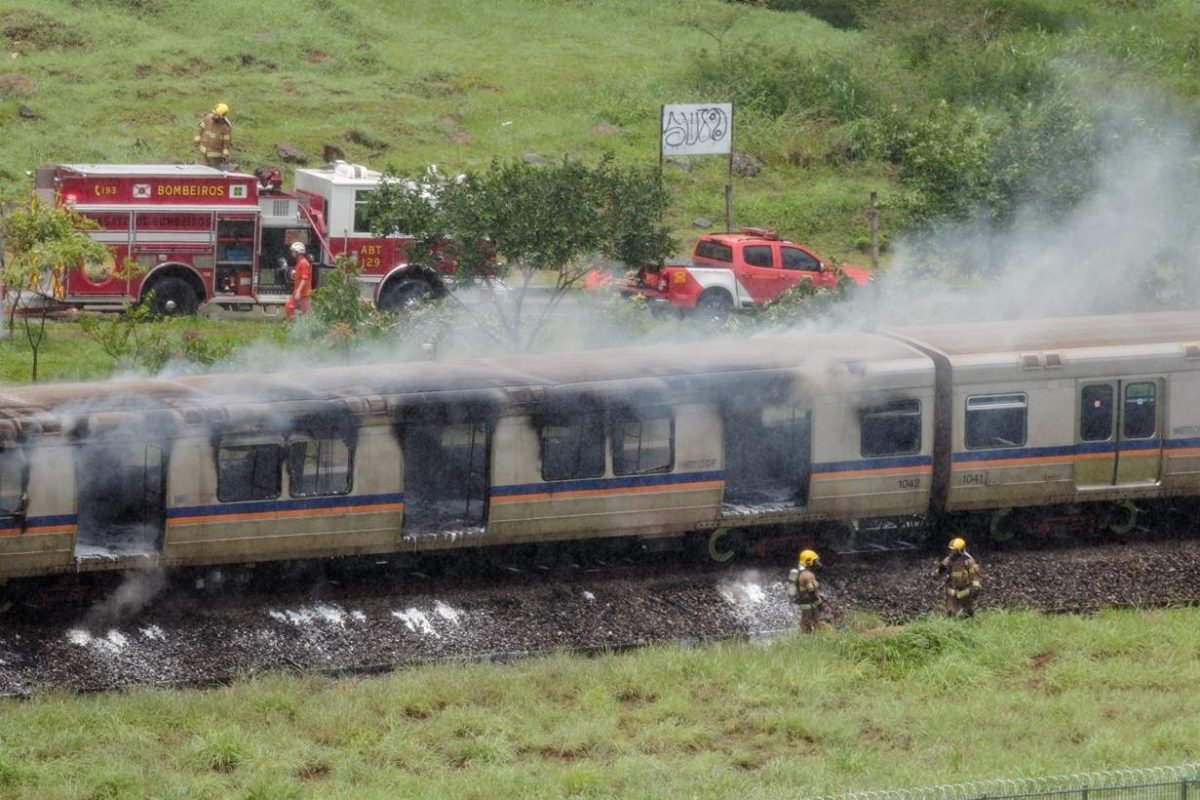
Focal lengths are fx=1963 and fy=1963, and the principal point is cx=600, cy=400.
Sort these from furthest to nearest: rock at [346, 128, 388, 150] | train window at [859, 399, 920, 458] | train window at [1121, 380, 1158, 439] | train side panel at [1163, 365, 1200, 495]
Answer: rock at [346, 128, 388, 150], train side panel at [1163, 365, 1200, 495], train window at [1121, 380, 1158, 439], train window at [859, 399, 920, 458]

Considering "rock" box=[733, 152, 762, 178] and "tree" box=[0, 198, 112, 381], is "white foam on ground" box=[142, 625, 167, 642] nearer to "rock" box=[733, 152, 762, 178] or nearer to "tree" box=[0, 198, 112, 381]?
"tree" box=[0, 198, 112, 381]

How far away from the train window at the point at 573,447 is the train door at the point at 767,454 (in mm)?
1456

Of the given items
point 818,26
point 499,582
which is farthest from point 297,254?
point 818,26

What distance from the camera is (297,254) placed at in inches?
1177

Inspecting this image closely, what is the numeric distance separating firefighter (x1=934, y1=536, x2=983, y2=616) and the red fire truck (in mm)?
11166

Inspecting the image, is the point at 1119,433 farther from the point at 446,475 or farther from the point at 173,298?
the point at 173,298

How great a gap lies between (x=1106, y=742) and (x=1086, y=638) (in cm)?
314

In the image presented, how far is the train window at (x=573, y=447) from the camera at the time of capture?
19.3m

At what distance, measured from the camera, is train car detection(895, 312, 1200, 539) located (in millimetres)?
20906

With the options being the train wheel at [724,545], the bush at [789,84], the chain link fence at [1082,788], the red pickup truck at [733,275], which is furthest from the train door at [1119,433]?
the bush at [789,84]

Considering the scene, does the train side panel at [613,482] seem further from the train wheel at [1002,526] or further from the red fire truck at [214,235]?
the red fire truck at [214,235]

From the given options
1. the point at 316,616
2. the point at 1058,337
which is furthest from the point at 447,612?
the point at 1058,337

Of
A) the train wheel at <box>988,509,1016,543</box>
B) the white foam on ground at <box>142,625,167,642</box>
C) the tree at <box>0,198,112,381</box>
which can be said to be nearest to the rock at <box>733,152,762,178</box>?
the tree at <box>0,198,112,381</box>

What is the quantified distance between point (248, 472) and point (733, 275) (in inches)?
592
